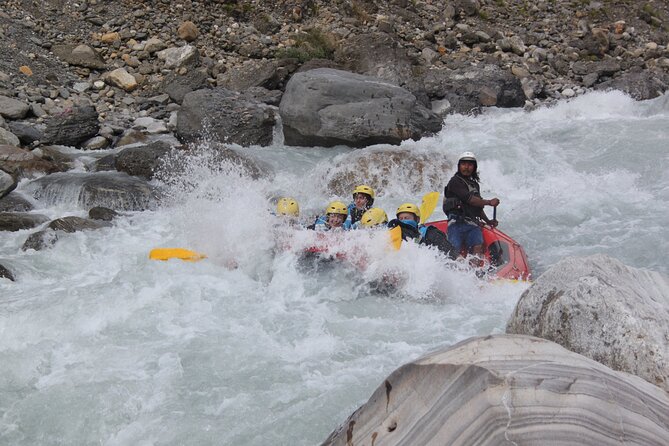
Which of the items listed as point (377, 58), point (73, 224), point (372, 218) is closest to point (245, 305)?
point (372, 218)

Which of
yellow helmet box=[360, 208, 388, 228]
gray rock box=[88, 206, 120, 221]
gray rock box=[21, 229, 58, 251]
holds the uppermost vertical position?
yellow helmet box=[360, 208, 388, 228]

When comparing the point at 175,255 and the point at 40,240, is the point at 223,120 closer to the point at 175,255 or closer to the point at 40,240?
the point at 40,240

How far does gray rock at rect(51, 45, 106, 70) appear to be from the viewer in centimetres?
1502

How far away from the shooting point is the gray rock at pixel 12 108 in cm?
1220

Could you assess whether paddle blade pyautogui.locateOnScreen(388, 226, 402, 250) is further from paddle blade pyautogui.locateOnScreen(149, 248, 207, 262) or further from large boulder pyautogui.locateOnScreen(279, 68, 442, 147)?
large boulder pyautogui.locateOnScreen(279, 68, 442, 147)

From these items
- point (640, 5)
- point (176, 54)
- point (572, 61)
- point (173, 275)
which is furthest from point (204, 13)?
point (640, 5)

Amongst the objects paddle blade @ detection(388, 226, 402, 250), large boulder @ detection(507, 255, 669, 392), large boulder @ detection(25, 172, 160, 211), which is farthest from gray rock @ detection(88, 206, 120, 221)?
large boulder @ detection(507, 255, 669, 392)

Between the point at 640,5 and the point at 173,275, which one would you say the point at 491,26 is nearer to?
the point at 640,5

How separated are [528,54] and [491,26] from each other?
6.56 feet

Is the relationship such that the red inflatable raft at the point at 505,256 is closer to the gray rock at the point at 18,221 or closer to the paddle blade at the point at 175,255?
the paddle blade at the point at 175,255

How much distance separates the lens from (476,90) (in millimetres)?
15102


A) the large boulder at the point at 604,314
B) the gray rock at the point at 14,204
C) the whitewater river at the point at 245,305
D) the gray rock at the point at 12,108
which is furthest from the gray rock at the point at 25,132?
the large boulder at the point at 604,314

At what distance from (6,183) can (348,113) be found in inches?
232

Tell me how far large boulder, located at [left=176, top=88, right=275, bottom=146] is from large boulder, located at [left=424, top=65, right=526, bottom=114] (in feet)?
14.9
